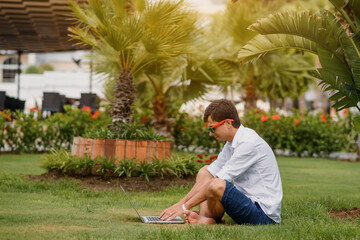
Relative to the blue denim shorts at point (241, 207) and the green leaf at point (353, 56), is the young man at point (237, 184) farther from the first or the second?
the green leaf at point (353, 56)

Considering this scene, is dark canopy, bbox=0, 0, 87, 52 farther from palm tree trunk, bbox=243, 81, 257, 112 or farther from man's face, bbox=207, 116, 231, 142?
man's face, bbox=207, 116, 231, 142

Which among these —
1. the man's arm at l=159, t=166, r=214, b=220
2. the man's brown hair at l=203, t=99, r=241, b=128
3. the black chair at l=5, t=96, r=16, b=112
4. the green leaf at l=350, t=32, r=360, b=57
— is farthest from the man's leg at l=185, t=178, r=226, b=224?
the black chair at l=5, t=96, r=16, b=112

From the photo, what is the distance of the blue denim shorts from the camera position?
432 centimetres

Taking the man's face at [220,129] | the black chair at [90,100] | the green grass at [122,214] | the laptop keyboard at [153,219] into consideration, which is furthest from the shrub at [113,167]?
the black chair at [90,100]

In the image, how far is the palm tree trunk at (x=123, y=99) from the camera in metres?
7.97

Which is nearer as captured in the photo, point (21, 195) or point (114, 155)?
point (21, 195)

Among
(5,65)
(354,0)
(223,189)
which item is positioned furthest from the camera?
(5,65)

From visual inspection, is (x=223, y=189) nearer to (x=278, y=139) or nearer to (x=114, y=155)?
(x=114, y=155)

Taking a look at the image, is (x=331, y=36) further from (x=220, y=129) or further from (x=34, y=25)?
(x=34, y=25)

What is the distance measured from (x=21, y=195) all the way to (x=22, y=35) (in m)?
11.0

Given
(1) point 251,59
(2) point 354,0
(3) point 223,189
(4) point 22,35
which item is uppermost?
(4) point 22,35

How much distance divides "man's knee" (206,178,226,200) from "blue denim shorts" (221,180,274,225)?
0.03 m

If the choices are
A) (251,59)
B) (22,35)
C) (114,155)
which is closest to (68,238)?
(251,59)

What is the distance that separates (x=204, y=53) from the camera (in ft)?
37.1
